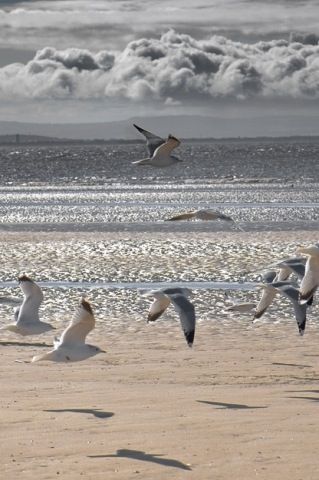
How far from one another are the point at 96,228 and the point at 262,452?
2773 centimetres

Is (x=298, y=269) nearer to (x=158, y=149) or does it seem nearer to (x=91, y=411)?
(x=91, y=411)

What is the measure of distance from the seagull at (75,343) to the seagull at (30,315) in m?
1.34

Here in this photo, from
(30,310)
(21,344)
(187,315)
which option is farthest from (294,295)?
(21,344)

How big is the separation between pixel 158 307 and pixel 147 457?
4.18m

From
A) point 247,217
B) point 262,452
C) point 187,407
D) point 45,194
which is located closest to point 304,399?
point 187,407

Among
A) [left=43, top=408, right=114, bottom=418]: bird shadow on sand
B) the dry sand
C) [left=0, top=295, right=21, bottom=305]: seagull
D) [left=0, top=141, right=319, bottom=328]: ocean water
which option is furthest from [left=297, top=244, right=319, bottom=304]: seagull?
[left=0, top=295, right=21, bottom=305]: seagull

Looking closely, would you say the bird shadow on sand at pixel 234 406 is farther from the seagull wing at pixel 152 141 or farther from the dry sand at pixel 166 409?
the seagull wing at pixel 152 141

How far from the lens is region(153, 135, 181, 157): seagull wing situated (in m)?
19.3

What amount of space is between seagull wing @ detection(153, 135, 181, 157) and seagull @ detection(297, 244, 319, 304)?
5282 mm

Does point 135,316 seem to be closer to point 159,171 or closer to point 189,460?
point 189,460

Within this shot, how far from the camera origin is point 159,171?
8806 centimetres

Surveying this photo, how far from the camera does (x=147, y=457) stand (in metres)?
10.3

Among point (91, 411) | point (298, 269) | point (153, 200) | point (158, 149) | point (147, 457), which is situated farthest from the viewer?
point (153, 200)

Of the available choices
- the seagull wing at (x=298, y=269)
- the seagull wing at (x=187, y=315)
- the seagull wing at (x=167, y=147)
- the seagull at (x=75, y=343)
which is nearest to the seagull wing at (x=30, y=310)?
the seagull at (x=75, y=343)
